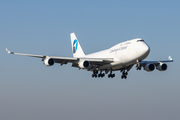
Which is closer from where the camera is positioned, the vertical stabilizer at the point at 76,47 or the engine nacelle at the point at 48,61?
the engine nacelle at the point at 48,61

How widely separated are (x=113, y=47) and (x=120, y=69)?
5241 mm

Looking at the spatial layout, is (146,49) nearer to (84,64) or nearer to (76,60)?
(84,64)

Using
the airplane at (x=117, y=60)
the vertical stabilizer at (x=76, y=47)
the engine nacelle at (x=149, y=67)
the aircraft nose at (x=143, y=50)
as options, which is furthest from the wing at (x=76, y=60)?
the vertical stabilizer at (x=76, y=47)

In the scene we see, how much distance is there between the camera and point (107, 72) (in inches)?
2217

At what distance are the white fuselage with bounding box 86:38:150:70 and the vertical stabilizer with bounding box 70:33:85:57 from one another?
1474 cm

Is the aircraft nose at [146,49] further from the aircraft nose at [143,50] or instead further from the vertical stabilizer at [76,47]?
the vertical stabilizer at [76,47]

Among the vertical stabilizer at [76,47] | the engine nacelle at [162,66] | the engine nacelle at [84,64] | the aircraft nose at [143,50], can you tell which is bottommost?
the engine nacelle at [162,66]

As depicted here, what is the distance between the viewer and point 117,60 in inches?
1994

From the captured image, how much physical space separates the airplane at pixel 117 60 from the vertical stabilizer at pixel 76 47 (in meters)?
7.33

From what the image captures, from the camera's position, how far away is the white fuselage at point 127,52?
156ft

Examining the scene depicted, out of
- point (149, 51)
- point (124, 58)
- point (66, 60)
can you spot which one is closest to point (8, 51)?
point (66, 60)

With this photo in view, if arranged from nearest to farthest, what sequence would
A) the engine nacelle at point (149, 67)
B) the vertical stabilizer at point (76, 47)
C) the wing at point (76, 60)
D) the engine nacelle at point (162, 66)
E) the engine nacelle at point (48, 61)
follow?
1. the engine nacelle at point (48, 61)
2. the wing at point (76, 60)
3. the engine nacelle at point (149, 67)
4. the engine nacelle at point (162, 66)
5. the vertical stabilizer at point (76, 47)

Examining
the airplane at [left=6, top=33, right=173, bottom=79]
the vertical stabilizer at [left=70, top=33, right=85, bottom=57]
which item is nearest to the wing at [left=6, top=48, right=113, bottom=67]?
the airplane at [left=6, top=33, right=173, bottom=79]

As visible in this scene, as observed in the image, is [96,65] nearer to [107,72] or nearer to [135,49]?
[107,72]
